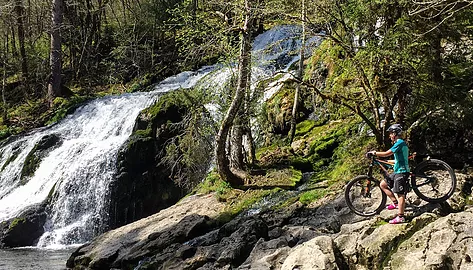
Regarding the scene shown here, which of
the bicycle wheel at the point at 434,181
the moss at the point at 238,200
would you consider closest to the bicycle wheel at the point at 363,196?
the bicycle wheel at the point at 434,181

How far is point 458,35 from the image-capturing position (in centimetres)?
888

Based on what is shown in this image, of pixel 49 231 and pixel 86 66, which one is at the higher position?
pixel 86 66

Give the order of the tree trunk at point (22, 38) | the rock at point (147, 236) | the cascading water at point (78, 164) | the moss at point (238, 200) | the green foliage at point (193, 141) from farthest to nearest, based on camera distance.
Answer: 1. the tree trunk at point (22, 38)
2. the cascading water at point (78, 164)
3. the green foliage at point (193, 141)
4. the moss at point (238, 200)
5. the rock at point (147, 236)

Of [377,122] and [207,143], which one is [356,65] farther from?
[207,143]

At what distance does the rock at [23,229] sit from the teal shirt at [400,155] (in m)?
12.3

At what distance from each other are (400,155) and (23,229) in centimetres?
1272

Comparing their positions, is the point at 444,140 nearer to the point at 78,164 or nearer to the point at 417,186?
the point at 417,186

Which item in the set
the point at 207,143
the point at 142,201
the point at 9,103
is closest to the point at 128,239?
the point at 207,143

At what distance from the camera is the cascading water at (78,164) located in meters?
15.4

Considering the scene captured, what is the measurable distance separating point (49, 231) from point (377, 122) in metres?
11.1

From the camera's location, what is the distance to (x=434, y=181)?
293 inches

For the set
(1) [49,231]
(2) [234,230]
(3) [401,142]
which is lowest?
(1) [49,231]

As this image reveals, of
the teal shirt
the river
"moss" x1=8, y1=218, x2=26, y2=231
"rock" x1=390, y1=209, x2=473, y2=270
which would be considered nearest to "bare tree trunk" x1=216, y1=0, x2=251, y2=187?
the river

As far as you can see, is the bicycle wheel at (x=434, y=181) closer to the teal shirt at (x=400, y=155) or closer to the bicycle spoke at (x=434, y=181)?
the bicycle spoke at (x=434, y=181)
